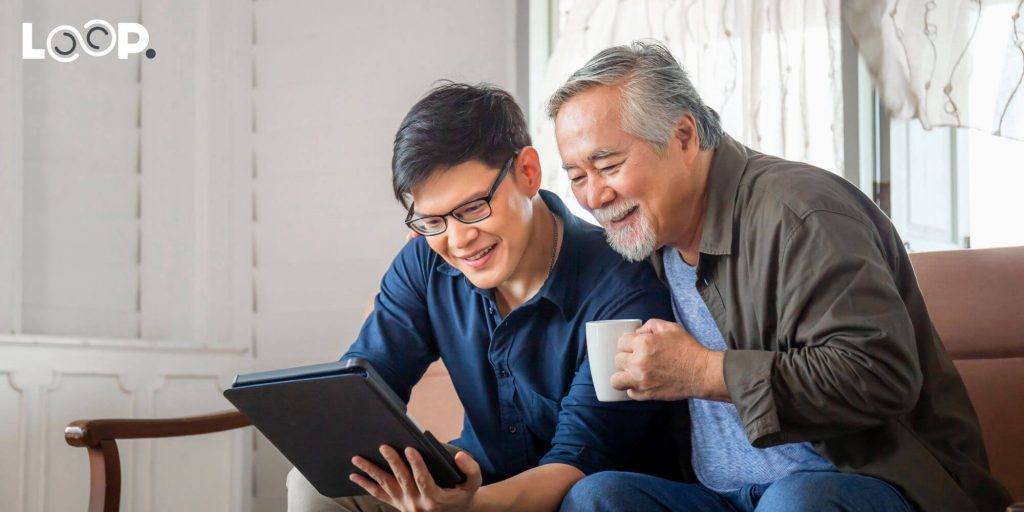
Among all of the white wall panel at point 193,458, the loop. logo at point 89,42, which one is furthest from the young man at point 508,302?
the loop. logo at point 89,42

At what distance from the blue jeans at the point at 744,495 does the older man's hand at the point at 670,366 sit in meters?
0.14

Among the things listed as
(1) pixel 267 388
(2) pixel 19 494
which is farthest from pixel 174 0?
(1) pixel 267 388

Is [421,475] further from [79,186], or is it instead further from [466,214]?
[79,186]

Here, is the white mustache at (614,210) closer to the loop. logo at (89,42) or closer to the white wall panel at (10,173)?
the white wall panel at (10,173)

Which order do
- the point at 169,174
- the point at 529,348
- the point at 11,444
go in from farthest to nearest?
the point at 169,174, the point at 11,444, the point at 529,348

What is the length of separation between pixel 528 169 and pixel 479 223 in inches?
6.0

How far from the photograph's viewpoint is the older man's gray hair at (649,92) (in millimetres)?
1592

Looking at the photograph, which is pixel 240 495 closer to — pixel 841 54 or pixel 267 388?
pixel 267 388

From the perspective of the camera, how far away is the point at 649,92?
1.60 meters

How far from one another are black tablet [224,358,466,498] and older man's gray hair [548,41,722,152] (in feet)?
1.84

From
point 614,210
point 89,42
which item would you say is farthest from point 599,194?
point 89,42

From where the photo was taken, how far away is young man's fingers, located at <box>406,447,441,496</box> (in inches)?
55.3

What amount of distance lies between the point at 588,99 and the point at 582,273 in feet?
1.03

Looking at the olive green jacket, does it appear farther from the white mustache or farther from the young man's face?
the young man's face
